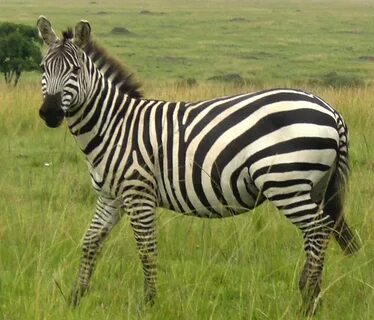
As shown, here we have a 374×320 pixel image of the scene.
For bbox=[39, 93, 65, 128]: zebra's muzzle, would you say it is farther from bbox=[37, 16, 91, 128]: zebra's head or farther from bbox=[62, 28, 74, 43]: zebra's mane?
bbox=[62, 28, 74, 43]: zebra's mane

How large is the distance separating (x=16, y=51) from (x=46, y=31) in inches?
680

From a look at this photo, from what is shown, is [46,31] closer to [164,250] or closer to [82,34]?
[82,34]

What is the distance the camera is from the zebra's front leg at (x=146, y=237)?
441 cm

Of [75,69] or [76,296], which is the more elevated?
[75,69]

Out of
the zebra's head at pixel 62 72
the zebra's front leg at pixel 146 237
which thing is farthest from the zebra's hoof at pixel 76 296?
the zebra's head at pixel 62 72

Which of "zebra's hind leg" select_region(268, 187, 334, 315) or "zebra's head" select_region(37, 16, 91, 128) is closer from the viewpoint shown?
"zebra's hind leg" select_region(268, 187, 334, 315)

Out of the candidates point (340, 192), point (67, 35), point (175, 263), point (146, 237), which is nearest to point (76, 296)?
point (146, 237)

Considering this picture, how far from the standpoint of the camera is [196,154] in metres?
4.43

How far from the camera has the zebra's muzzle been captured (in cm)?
426

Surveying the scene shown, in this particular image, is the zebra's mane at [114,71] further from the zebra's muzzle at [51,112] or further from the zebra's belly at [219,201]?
the zebra's belly at [219,201]

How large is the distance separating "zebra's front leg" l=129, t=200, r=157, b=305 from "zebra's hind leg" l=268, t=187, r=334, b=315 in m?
0.72

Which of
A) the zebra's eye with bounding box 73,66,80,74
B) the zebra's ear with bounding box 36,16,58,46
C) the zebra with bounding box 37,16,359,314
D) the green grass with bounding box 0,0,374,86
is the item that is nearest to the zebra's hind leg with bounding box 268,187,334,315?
the zebra with bounding box 37,16,359,314

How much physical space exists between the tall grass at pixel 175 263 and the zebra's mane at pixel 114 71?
2.70ft

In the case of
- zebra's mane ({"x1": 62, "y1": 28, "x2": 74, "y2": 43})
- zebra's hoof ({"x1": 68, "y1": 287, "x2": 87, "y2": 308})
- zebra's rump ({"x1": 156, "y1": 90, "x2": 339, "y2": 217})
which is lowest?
zebra's hoof ({"x1": 68, "y1": 287, "x2": 87, "y2": 308})
